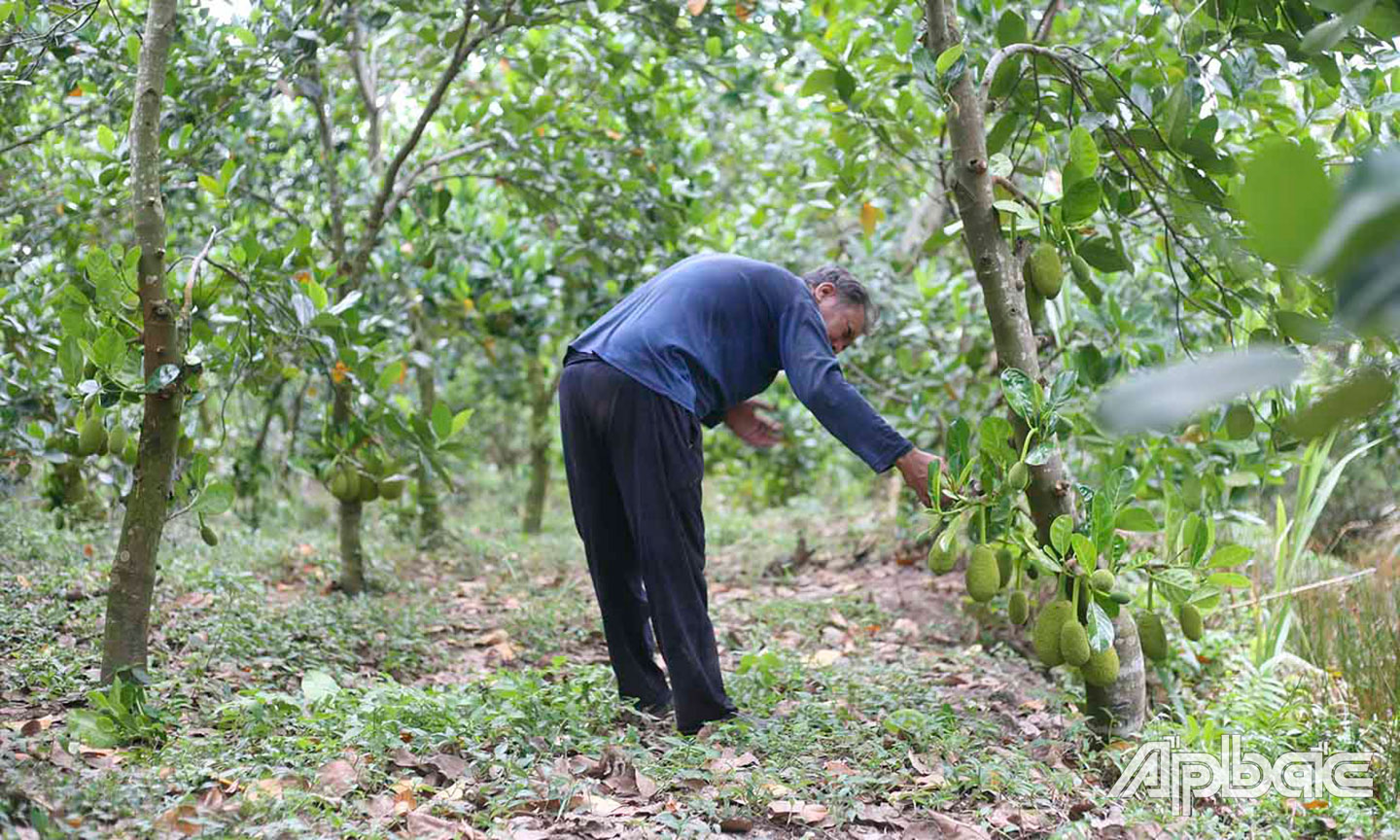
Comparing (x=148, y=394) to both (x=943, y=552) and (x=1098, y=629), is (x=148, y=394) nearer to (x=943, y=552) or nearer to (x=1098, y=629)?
(x=943, y=552)

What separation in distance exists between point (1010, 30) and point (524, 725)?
6.74ft

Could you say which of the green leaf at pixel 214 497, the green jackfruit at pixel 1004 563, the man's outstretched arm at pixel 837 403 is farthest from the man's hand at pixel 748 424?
the green leaf at pixel 214 497

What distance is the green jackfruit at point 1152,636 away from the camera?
266cm

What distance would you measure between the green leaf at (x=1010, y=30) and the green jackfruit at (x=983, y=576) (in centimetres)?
125

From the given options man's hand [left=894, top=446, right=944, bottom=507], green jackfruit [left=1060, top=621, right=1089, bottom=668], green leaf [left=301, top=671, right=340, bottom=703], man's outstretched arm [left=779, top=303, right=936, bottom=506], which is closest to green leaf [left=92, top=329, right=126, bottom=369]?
green leaf [left=301, top=671, right=340, bottom=703]

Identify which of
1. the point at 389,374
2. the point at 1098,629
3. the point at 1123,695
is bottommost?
the point at 1123,695

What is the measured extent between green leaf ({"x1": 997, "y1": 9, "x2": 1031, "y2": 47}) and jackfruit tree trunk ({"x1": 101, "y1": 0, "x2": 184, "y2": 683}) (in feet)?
6.40

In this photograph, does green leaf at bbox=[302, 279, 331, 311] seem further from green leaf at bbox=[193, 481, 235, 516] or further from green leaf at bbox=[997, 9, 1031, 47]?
green leaf at bbox=[997, 9, 1031, 47]

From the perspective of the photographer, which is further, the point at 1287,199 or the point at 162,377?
the point at 162,377

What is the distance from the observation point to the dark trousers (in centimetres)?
286

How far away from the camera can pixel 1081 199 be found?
2.48 meters

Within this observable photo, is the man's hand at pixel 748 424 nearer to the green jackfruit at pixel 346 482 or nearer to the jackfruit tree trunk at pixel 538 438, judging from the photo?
the green jackfruit at pixel 346 482

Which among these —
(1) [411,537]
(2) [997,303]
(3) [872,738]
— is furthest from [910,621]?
(1) [411,537]

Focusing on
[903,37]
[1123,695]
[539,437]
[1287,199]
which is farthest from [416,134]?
[1287,199]
